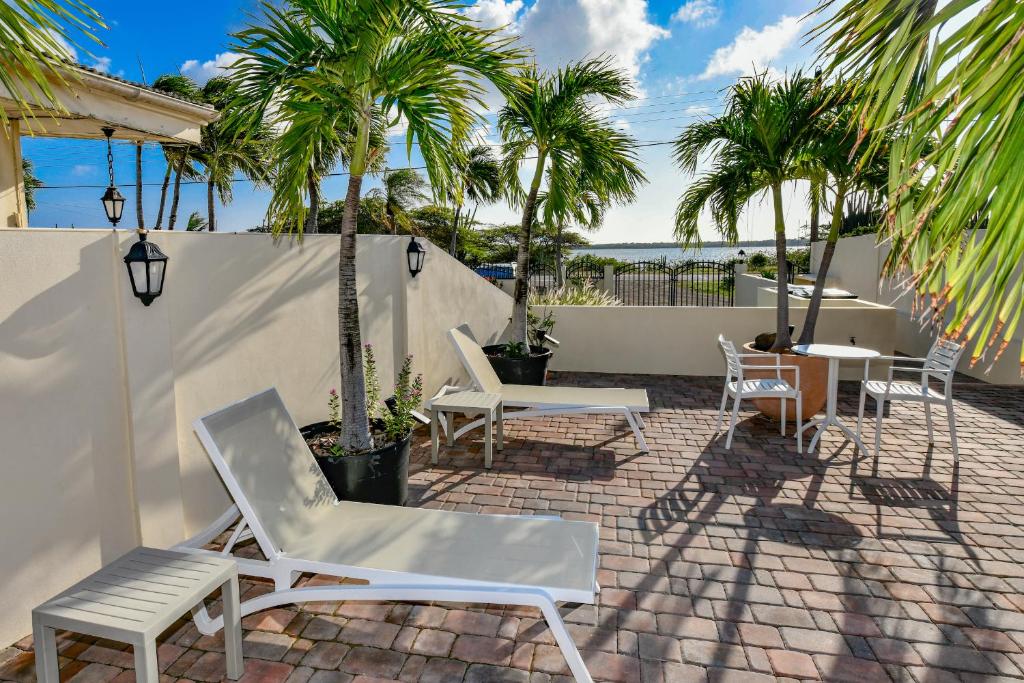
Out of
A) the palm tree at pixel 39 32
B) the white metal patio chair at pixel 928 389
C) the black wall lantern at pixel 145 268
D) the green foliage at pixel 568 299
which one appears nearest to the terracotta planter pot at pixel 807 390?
the white metal patio chair at pixel 928 389

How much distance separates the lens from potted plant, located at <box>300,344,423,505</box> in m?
3.86

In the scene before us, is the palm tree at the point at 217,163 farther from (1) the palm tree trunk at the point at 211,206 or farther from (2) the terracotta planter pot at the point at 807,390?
(2) the terracotta planter pot at the point at 807,390

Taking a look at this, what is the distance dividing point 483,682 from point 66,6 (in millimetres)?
2872

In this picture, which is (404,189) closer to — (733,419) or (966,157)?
(733,419)

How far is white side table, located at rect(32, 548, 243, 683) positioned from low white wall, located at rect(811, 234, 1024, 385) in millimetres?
6974

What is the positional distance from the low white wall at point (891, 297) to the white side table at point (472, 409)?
4641mm

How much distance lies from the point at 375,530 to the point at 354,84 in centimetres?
253

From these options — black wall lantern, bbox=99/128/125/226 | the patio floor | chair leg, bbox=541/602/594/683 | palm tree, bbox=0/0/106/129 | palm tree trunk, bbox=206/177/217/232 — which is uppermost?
palm tree trunk, bbox=206/177/217/232

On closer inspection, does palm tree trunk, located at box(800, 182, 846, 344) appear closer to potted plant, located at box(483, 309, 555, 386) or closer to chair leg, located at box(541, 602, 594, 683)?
potted plant, located at box(483, 309, 555, 386)

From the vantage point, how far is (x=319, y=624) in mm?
2973

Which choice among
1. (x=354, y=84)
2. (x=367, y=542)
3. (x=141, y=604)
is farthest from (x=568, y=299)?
(x=141, y=604)

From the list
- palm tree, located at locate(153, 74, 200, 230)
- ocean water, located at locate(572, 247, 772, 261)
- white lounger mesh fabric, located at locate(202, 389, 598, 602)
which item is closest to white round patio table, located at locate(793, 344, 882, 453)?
white lounger mesh fabric, located at locate(202, 389, 598, 602)

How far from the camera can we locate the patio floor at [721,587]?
2656mm

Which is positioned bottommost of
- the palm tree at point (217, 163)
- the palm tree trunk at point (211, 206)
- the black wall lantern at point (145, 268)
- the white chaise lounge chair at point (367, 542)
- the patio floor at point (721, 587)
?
the patio floor at point (721, 587)
